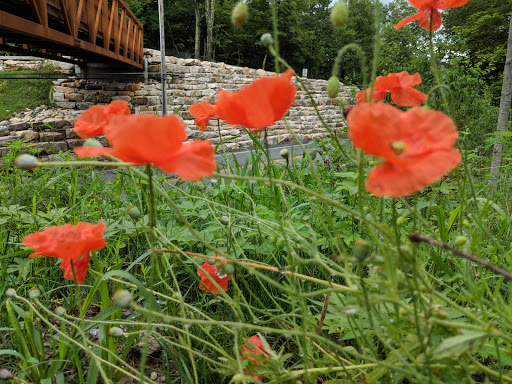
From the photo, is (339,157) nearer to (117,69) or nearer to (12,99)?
(117,69)

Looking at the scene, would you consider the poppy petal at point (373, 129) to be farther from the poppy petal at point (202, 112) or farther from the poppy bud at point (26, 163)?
the poppy petal at point (202, 112)

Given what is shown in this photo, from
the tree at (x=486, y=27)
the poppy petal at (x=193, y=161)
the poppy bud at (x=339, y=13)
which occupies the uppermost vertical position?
the tree at (x=486, y=27)

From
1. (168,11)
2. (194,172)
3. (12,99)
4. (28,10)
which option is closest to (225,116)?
(194,172)

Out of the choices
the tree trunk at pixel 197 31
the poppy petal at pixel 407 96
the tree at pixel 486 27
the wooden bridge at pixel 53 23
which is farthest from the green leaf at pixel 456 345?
the tree trunk at pixel 197 31

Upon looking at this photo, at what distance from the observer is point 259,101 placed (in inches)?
18.9

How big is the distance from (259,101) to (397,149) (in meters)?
0.20

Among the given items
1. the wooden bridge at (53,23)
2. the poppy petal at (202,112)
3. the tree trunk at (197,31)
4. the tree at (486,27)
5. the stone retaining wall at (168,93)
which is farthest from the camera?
the tree trunk at (197,31)

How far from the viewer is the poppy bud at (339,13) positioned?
0.53 meters

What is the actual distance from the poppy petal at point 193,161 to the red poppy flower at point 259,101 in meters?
0.09

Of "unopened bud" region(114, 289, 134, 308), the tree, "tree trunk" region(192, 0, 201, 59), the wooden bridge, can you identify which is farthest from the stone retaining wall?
"tree trunk" region(192, 0, 201, 59)

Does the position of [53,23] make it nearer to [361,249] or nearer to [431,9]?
[431,9]

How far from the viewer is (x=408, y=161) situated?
1.17 ft

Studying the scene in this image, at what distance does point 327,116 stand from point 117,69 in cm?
706

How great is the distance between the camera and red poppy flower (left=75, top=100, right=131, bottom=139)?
65cm
